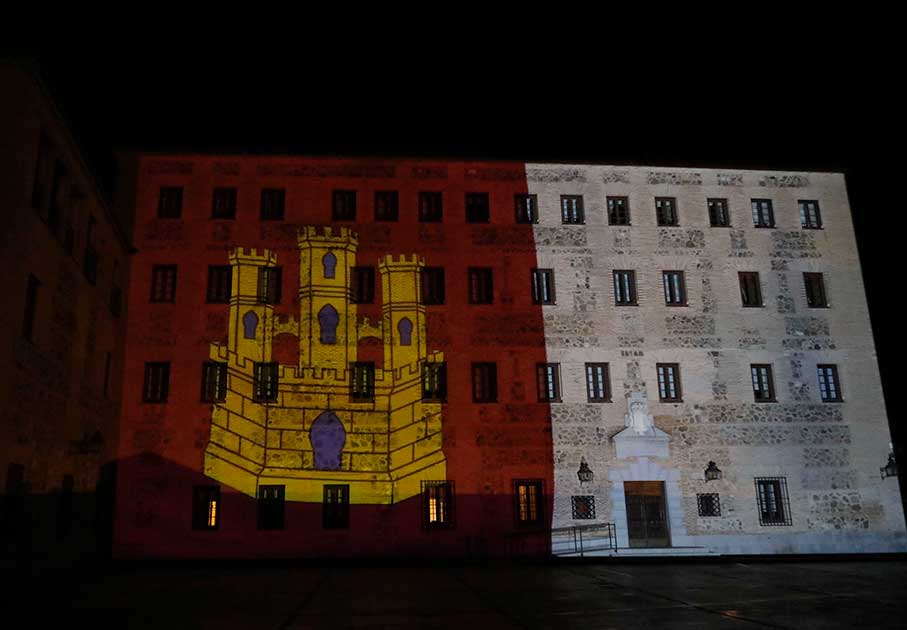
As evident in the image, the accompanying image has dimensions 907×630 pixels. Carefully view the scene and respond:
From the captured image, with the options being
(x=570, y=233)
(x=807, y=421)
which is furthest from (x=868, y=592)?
(x=570, y=233)

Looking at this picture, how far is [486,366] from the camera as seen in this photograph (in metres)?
22.3

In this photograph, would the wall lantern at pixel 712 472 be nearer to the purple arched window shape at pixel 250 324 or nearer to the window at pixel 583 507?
the window at pixel 583 507

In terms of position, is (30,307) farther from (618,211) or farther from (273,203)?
(618,211)

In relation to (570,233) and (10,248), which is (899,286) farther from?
(10,248)

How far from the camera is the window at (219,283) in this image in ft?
72.2

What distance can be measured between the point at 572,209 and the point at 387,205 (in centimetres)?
614

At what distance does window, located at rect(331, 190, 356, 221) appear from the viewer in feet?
76.1

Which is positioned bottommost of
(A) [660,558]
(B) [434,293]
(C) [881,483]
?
(A) [660,558]

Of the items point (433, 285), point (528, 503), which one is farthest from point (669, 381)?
point (433, 285)

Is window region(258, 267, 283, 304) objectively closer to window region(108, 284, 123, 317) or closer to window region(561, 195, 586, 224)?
window region(108, 284, 123, 317)

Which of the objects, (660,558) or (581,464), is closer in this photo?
(660,558)

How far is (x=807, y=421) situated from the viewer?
73.9 ft

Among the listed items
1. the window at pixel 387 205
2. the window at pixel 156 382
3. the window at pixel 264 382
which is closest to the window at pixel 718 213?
the window at pixel 387 205

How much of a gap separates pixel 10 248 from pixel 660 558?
57.3 ft
